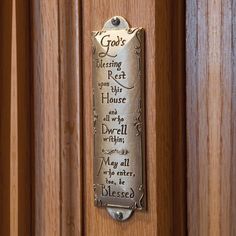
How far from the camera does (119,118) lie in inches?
24.6

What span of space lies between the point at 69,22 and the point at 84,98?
9 cm

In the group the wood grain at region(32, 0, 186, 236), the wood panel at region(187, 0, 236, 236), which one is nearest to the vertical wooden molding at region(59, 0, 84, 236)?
the wood grain at region(32, 0, 186, 236)

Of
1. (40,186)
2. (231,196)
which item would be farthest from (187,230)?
(40,186)

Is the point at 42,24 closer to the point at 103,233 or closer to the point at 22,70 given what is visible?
the point at 22,70

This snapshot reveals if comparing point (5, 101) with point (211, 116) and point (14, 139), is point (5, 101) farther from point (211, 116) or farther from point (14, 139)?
point (211, 116)

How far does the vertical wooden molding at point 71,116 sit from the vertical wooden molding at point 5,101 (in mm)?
59

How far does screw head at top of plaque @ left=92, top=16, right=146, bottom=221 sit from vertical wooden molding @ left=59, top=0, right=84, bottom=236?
2 cm

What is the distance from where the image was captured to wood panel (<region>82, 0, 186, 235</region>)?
61 centimetres

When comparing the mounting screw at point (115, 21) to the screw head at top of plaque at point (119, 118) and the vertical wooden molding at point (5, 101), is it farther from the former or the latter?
the vertical wooden molding at point (5, 101)

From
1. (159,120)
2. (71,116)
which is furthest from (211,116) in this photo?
(71,116)

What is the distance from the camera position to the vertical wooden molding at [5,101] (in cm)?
65

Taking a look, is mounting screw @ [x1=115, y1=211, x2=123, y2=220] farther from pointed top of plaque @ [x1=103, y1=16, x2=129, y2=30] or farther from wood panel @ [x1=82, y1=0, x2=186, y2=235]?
pointed top of plaque @ [x1=103, y1=16, x2=129, y2=30]

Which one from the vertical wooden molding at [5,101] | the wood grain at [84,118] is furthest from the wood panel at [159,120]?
the vertical wooden molding at [5,101]

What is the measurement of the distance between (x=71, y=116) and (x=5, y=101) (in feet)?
0.25
